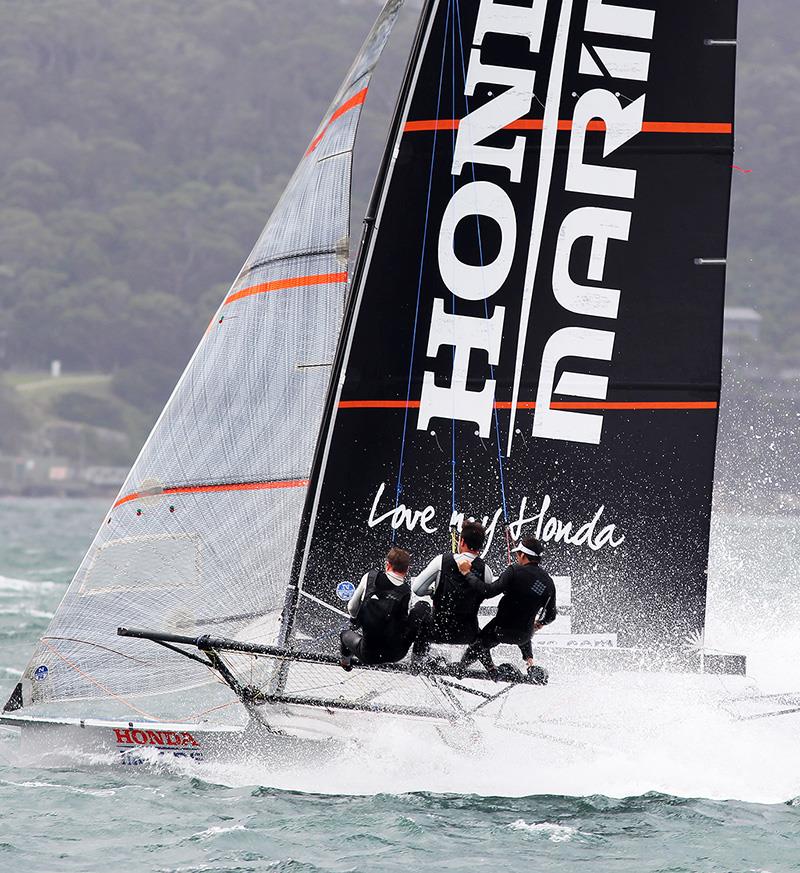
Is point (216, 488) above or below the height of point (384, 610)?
above

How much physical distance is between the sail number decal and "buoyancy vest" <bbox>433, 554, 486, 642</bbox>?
87cm

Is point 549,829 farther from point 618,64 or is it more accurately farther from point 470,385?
point 618,64

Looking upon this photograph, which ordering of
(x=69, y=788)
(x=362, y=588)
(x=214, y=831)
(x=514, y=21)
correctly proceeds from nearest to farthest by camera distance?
(x=214, y=831)
(x=362, y=588)
(x=69, y=788)
(x=514, y=21)

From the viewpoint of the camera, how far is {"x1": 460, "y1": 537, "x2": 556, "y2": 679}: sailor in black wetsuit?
7.62 m

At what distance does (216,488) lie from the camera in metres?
8.13

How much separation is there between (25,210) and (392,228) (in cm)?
10041

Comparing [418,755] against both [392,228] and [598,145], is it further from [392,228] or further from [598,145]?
[598,145]

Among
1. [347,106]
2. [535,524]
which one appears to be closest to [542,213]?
[347,106]

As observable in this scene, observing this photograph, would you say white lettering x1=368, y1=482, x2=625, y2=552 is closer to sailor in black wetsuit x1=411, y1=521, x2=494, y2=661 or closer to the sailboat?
the sailboat

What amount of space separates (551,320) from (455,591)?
5.05 feet

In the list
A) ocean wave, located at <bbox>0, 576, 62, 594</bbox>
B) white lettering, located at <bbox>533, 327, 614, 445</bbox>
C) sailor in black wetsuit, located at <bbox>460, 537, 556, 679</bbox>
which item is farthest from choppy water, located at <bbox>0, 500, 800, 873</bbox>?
ocean wave, located at <bbox>0, 576, 62, 594</bbox>

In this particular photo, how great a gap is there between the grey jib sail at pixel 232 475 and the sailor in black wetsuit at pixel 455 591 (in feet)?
2.81

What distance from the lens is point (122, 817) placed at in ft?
24.2

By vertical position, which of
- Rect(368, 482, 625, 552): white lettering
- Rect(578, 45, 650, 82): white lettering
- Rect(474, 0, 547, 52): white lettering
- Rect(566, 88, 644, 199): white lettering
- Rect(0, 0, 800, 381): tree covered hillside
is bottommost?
Rect(368, 482, 625, 552): white lettering
